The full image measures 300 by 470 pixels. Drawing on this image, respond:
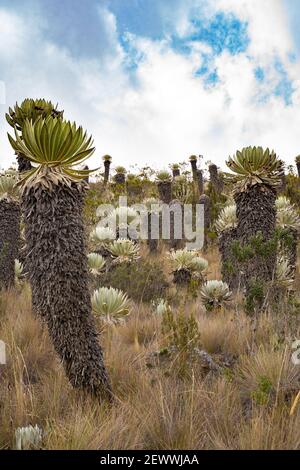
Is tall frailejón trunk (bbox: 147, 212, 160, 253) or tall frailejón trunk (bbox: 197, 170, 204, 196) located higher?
tall frailejón trunk (bbox: 197, 170, 204, 196)

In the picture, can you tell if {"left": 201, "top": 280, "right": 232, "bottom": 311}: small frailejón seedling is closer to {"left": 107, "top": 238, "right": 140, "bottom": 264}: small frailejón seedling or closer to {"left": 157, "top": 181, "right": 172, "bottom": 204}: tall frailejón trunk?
{"left": 107, "top": 238, "right": 140, "bottom": 264}: small frailejón seedling

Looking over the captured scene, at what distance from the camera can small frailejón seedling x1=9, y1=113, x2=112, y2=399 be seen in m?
3.69

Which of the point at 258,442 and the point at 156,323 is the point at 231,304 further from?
the point at 258,442

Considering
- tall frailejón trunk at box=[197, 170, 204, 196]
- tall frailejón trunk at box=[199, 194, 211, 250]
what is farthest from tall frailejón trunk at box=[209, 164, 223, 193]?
A: tall frailejón trunk at box=[199, 194, 211, 250]

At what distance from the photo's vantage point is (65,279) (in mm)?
3689

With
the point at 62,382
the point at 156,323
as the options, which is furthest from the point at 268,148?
Answer: the point at 62,382

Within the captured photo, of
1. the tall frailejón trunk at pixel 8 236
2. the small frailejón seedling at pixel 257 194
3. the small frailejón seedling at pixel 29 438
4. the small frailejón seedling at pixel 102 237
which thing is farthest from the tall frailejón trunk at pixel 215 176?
the small frailejón seedling at pixel 29 438

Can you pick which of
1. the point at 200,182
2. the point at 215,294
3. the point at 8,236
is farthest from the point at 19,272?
the point at 200,182

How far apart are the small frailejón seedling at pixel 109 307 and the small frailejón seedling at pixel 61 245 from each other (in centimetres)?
249

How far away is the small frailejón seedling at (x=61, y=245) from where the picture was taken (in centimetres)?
369

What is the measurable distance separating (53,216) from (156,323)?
302cm

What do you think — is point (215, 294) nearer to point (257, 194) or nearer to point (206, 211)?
point (257, 194)

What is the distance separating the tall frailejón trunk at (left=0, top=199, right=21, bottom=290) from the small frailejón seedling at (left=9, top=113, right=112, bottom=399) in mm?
4616

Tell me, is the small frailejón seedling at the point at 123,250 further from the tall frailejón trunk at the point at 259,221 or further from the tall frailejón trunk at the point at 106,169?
the tall frailejón trunk at the point at 106,169
